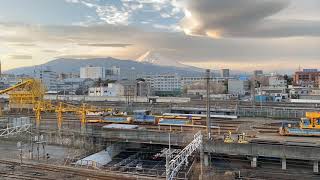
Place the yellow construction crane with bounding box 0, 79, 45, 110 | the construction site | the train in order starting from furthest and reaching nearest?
the yellow construction crane with bounding box 0, 79, 45, 110 < the train < the construction site

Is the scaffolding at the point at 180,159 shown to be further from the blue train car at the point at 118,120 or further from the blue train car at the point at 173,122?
the blue train car at the point at 118,120

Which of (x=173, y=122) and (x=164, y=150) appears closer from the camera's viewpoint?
(x=164, y=150)

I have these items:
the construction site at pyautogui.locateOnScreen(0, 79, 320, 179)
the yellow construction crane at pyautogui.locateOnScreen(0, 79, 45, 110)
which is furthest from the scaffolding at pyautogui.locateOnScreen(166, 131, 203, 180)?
the yellow construction crane at pyautogui.locateOnScreen(0, 79, 45, 110)

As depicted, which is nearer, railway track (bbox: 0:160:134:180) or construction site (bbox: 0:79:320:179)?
railway track (bbox: 0:160:134:180)

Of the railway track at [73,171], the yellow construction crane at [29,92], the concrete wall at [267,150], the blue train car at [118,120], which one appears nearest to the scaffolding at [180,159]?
the concrete wall at [267,150]

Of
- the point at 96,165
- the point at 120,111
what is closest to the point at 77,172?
the point at 96,165

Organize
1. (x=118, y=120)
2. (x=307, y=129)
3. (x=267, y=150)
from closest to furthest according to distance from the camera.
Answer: (x=267, y=150)
(x=307, y=129)
(x=118, y=120)

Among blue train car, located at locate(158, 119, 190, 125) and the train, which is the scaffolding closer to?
the train

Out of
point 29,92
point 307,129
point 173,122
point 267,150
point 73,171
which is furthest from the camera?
point 29,92

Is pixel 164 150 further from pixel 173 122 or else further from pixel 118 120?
pixel 118 120

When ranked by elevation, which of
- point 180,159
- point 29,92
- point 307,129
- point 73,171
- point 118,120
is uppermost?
point 29,92

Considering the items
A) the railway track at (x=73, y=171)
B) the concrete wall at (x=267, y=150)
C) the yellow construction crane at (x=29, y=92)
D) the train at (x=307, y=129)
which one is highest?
the yellow construction crane at (x=29, y=92)

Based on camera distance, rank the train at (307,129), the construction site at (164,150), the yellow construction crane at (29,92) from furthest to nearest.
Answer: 1. the yellow construction crane at (29,92)
2. the train at (307,129)
3. the construction site at (164,150)

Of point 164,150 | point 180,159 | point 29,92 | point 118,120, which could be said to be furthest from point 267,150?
point 29,92
